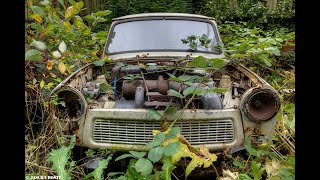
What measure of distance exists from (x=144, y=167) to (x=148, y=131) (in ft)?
1.60

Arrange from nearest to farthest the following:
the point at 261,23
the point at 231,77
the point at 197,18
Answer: the point at 231,77
the point at 197,18
the point at 261,23

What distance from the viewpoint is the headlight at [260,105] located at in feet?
10.0

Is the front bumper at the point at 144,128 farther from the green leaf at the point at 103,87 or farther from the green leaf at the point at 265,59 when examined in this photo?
the green leaf at the point at 265,59

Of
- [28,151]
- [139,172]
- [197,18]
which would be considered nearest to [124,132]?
[139,172]

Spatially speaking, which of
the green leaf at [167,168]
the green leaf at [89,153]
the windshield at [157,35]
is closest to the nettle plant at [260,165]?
the green leaf at [167,168]

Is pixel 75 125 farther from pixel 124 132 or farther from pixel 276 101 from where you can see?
pixel 276 101

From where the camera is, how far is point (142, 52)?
433 cm

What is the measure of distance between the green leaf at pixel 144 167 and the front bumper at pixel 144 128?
0.34 meters

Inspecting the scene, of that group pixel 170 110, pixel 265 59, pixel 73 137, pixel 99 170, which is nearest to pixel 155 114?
pixel 170 110

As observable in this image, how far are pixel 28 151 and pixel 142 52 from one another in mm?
1695

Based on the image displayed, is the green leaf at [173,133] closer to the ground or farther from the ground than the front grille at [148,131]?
farther from the ground

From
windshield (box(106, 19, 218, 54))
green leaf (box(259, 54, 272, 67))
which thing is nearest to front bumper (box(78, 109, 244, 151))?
green leaf (box(259, 54, 272, 67))

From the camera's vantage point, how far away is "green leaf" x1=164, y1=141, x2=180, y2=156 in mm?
2511

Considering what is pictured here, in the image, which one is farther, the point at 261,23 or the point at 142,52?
the point at 261,23
